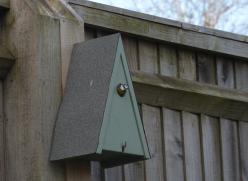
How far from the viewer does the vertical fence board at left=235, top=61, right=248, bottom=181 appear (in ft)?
13.9

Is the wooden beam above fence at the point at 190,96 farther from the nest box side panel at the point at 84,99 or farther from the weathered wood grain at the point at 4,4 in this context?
the weathered wood grain at the point at 4,4

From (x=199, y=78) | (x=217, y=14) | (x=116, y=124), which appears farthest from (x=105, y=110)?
(x=217, y=14)

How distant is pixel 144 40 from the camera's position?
3965mm

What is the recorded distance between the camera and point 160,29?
13.1ft

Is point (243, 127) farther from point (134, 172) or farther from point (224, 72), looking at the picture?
point (134, 172)

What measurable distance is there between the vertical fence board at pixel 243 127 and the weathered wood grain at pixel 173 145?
0.36 meters

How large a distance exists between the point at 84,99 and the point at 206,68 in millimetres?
1019

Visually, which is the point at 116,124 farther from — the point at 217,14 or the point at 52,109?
the point at 217,14

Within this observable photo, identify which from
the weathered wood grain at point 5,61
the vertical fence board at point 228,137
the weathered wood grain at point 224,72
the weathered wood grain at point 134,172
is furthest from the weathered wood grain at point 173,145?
the weathered wood grain at point 5,61

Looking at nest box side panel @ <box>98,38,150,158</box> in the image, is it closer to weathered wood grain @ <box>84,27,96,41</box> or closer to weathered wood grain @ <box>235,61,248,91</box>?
weathered wood grain @ <box>84,27,96,41</box>

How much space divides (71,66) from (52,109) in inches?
7.0

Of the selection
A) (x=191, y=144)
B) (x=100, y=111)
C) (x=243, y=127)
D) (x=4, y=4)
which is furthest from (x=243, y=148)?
(x=4, y=4)

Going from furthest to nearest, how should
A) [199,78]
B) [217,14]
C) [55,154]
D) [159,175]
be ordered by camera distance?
[217,14], [199,78], [159,175], [55,154]

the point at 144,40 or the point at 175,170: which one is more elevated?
the point at 144,40
